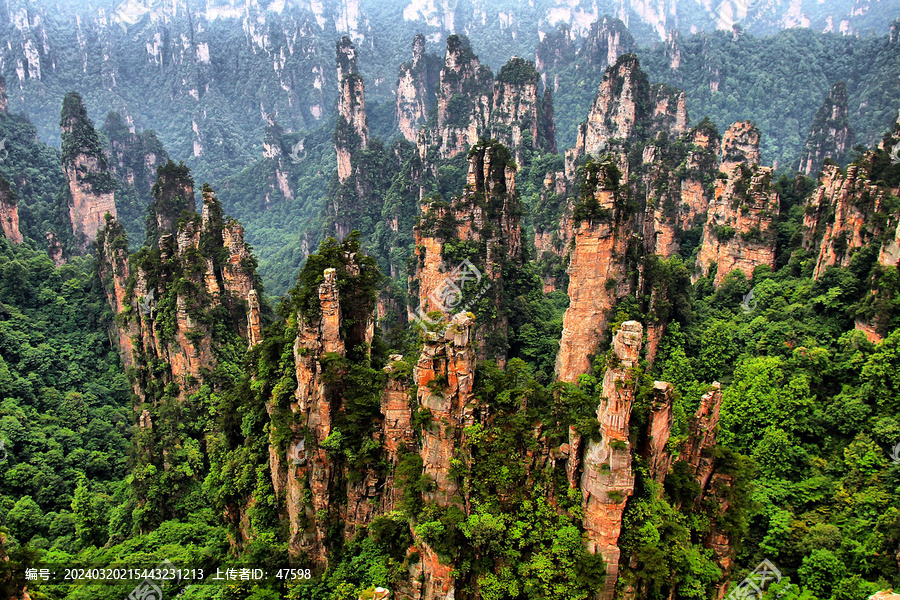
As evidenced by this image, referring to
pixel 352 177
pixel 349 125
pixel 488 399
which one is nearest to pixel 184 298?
pixel 488 399

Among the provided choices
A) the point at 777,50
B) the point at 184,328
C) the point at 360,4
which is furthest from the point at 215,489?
the point at 360,4

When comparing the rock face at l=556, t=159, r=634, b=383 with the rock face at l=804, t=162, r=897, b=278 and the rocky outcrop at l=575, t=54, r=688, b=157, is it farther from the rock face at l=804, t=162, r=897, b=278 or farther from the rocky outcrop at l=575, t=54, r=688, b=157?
the rocky outcrop at l=575, t=54, r=688, b=157

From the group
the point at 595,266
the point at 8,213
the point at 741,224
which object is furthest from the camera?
the point at 8,213

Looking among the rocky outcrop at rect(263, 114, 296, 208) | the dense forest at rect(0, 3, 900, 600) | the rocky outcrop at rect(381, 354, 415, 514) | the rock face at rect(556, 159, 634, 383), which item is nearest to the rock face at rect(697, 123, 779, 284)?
the dense forest at rect(0, 3, 900, 600)

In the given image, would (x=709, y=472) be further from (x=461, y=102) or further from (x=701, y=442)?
(x=461, y=102)

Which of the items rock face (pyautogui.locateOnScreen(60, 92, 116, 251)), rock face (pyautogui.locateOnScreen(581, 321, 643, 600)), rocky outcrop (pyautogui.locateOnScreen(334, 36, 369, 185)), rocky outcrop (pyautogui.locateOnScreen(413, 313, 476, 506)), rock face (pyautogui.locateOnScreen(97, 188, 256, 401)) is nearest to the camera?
rock face (pyautogui.locateOnScreen(581, 321, 643, 600))

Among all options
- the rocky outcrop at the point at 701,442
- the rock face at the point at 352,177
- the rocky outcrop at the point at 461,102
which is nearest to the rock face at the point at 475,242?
the rocky outcrop at the point at 701,442

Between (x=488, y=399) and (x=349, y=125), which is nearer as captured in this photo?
(x=488, y=399)
